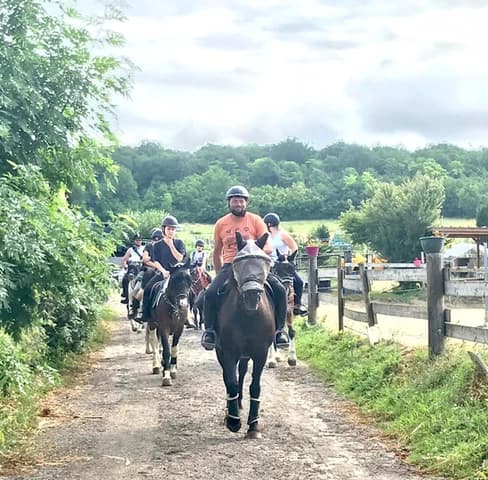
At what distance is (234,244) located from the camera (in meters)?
8.73

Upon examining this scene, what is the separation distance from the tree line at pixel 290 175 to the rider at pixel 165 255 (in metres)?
59.3

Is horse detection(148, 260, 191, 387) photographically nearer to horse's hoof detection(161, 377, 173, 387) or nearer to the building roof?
horse's hoof detection(161, 377, 173, 387)

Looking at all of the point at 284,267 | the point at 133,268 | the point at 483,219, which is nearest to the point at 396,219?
the point at 483,219

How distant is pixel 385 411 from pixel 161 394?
338cm

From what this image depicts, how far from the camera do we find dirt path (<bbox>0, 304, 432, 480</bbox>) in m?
6.52

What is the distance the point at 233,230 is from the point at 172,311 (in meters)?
3.65

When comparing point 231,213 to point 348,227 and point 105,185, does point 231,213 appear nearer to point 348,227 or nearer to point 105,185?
point 105,185

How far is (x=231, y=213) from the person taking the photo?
29.0 ft

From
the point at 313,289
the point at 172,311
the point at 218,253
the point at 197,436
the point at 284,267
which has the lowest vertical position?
the point at 197,436

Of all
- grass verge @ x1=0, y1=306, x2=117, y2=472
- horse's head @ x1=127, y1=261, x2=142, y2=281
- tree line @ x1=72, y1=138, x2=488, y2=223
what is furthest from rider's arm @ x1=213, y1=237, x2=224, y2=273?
tree line @ x1=72, y1=138, x2=488, y2=223

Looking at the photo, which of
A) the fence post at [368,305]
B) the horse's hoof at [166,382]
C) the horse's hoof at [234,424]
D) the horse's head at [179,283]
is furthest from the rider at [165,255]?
the horse's hoof at [234,424]

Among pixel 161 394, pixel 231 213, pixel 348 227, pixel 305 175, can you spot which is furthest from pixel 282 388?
pixel 305 175

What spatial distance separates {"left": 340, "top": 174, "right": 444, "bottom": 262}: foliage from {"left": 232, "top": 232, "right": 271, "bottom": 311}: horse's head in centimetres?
3763

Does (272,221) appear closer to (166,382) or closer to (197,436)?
(166,382)
